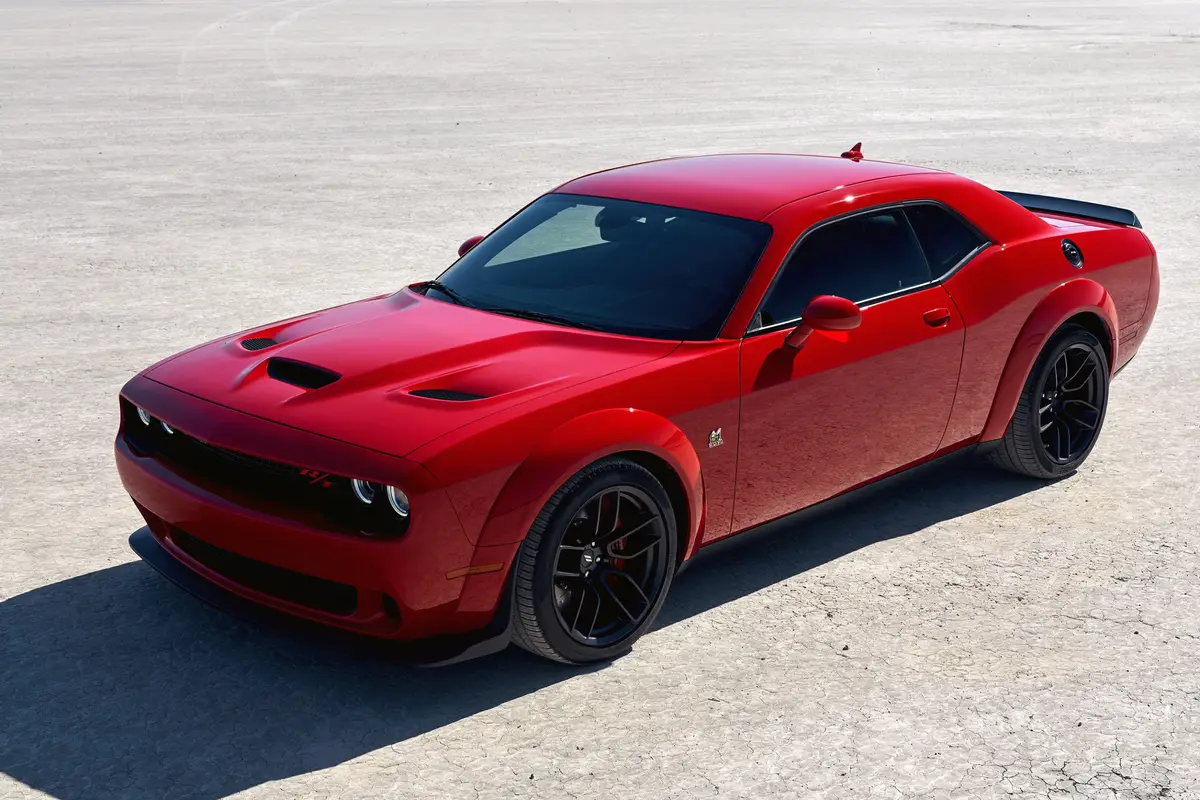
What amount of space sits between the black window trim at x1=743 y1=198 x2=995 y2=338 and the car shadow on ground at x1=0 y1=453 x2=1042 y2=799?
30.4 inches

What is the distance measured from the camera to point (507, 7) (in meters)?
50.6

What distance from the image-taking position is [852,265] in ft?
17.7

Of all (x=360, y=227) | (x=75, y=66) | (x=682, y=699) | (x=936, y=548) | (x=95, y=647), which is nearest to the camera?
(x=682, y=699)

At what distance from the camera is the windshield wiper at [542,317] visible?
4973 mm

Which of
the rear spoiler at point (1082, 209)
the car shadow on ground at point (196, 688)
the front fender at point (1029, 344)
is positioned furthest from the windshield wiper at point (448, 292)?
the rear spoiler at point (1082, 209)

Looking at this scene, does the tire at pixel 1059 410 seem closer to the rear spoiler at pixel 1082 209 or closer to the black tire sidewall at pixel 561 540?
the rear spoiler at pixel 1082 209

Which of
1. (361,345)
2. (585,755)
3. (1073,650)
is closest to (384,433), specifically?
(361,345)

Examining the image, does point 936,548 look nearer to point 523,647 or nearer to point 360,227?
point 523,647

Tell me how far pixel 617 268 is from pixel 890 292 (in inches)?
42.3

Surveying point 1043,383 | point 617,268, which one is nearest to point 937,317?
point 1043,383

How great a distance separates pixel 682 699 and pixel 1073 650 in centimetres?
136

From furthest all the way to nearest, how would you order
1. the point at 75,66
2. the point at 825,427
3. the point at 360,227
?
the point at 75,66 → the point at 360,227 → the point at 825,427

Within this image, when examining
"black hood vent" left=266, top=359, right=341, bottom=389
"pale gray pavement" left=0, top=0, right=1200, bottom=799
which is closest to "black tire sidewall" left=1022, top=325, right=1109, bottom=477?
"pale gray pavement" left=0, top=0, right=1200, bottom=799

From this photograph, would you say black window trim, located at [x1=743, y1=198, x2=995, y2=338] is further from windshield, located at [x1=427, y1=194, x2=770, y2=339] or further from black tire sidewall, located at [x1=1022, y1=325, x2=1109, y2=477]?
black tire sidewall, located at [x1=1022, y1=325, x2=1109, y2=477]
